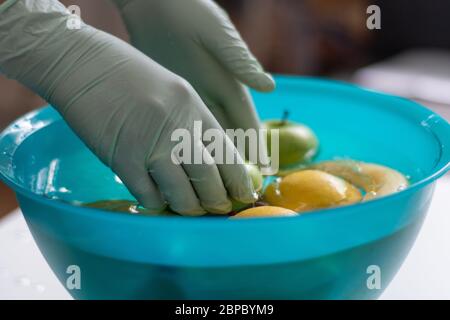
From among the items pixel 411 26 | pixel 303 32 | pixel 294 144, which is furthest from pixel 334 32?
pixel 294 144

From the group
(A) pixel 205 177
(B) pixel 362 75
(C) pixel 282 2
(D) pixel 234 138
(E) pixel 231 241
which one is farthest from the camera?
(C) pixel 282 2

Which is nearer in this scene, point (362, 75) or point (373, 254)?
point (373, 254)

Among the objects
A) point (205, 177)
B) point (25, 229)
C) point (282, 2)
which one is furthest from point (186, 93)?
point (282, 2)

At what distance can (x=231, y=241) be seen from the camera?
0.46 metres

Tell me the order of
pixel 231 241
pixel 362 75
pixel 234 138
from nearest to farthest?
pixel 231 241
pixel 234 138
pixel 362 75

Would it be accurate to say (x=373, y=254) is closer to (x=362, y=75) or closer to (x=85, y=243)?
(x=85, y=243)

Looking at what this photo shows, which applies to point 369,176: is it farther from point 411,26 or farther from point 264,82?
point 411,26

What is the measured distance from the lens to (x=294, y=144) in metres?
0.88

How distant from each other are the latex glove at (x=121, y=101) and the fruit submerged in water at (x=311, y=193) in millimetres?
53

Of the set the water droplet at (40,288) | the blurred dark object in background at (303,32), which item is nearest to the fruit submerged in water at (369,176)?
the water droplet at (40,288)

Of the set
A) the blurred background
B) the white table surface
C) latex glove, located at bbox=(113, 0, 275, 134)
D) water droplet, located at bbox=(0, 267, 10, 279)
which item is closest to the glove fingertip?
latex glove, located at bbox=(113, 0, 275, 134)

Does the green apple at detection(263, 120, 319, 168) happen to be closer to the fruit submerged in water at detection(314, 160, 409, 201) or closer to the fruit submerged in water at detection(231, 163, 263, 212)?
the fruit submerged in water at detection(314, 160, 409, 201)

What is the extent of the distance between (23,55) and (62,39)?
0.15 feet
